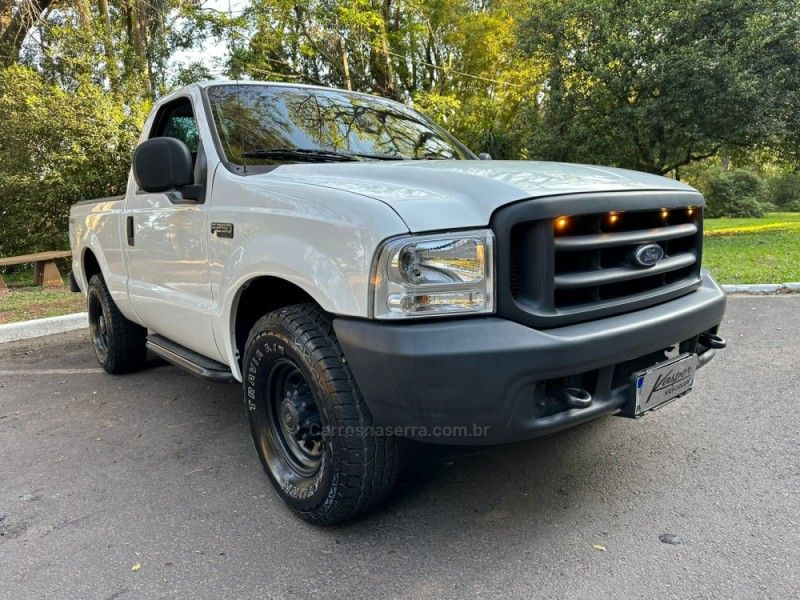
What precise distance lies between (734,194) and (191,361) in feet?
99.2

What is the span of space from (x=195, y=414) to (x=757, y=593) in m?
3.25

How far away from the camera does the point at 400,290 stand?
1956 mm

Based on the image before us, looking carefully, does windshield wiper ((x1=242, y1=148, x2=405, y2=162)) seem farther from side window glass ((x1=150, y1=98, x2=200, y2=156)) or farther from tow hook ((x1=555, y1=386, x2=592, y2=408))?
tow hook ((x1=555, y1=386, x2=592, y2=408))

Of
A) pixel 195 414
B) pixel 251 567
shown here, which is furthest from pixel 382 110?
pixel 251 567

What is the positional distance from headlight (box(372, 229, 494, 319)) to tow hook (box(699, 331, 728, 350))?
1395 mm

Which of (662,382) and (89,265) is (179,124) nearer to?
(89,265)

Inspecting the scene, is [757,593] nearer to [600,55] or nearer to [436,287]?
[436,287]

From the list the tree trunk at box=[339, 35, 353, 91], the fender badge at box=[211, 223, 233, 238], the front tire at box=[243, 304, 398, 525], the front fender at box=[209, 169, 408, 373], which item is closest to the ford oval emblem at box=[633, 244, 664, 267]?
the front fender at box=[209, 169, 408, 373]

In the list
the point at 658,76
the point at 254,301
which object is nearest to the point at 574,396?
the point at 254,301

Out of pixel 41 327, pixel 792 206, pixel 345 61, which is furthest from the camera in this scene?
pixel 792 206

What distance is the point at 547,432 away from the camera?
2.04 m

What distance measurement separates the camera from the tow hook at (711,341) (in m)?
2.76

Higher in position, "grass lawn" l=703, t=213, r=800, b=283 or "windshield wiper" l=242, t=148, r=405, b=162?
"windshield wiper" l=242, t=148, r=405, b=162

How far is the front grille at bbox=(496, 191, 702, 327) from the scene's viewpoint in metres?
2.03
